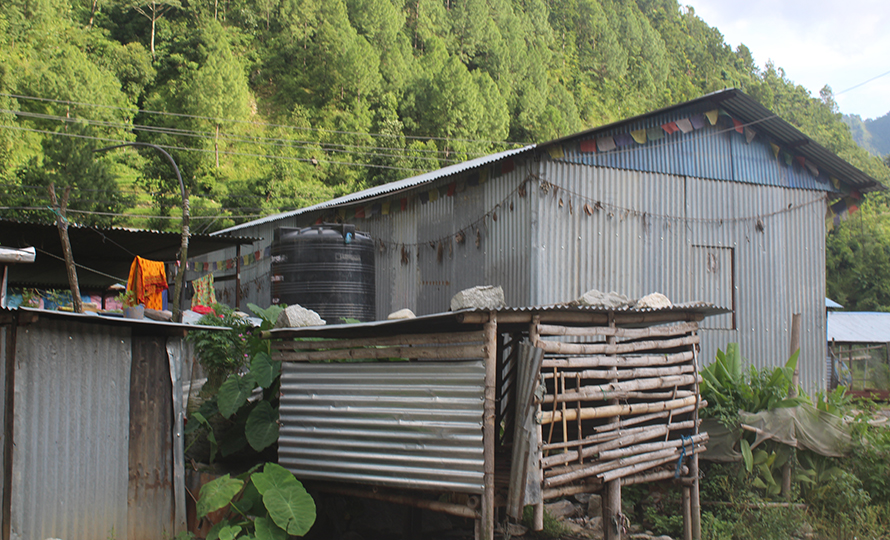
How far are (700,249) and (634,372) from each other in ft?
15.9

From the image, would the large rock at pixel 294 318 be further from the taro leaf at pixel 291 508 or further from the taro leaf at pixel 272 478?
the taro leaf at pixel 291 508

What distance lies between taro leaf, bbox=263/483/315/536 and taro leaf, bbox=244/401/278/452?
120 cm

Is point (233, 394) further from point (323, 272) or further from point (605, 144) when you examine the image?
point (605, 144)

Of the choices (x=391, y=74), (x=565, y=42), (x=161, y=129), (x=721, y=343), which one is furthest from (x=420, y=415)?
(x=565, y=42)

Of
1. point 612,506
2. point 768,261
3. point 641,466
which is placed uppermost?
point 768,261

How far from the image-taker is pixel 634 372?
7.69 meters

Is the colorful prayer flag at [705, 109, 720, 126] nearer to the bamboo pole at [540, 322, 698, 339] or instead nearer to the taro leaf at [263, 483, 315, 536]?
the bamboo pole at [540, 322, 698, 339]

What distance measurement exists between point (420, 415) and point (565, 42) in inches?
2770

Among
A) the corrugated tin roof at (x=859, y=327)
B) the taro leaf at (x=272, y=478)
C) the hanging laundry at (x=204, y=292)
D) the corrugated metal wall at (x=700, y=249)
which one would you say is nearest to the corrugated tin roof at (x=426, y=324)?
the taro leaf at (x=272, y=478)

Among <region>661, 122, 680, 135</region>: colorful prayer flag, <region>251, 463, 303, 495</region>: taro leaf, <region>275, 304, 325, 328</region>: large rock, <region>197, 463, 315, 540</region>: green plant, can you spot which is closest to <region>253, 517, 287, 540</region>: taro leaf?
<region>197, 463, 315, 540</region>: green plant

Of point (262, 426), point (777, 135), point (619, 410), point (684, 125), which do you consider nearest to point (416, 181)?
point (684, 125)

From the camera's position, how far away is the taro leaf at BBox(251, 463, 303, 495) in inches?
261

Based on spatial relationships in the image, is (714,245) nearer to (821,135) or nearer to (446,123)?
(446,123)

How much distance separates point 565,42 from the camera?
71.0 meters
